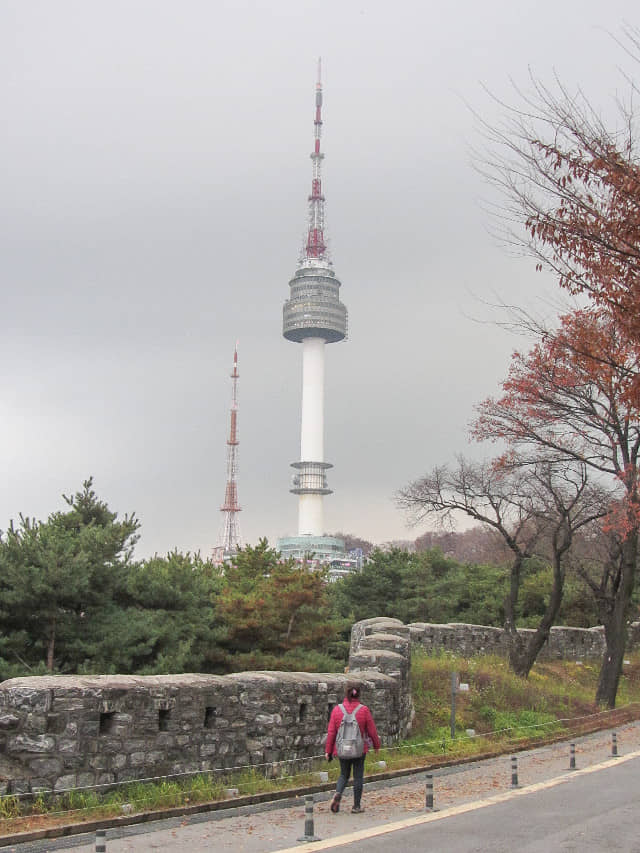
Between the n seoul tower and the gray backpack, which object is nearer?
the gray backpack

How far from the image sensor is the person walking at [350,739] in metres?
9.87

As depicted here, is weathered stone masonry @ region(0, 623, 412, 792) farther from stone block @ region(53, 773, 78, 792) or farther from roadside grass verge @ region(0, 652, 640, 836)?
roadside grass verge @ region(0, 652, 640, 836)

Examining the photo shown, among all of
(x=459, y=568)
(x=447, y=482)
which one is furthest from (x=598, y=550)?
(x=459, y=568)

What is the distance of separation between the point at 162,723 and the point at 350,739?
2.08 meters

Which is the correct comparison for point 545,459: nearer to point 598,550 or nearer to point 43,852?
point 598,550

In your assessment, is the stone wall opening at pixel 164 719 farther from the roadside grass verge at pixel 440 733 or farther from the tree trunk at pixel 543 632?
the tree trunk at pixel 543 632

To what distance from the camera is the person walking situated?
9867mm

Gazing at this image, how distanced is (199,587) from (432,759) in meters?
18.2

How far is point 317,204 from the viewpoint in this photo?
7279 inches

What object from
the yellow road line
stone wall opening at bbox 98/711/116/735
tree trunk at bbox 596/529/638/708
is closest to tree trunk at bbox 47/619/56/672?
tree trunk at bbox 596/529/638/708

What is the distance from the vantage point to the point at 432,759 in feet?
46.7

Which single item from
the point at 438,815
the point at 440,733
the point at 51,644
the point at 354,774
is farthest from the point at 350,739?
the point at 51,644

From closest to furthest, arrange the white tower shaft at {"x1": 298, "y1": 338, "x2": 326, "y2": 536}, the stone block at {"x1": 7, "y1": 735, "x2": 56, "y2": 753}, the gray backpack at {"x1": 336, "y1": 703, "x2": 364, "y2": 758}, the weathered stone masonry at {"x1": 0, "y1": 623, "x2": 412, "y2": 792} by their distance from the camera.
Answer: the stone block at {"x1": 7, "y1": 735, "x2": 56, "y2": 753} < the weathered stone masonry at {"x1": 0, "y1": 623, "x2": 412, "y2": 792} < the gray backpack at {"x1": 336, "y1": 703, "x2": 364, "y2": 758} < the white tower shaft at {"x1": 298, "y1": 338, "x2": 326, "y2": 536}

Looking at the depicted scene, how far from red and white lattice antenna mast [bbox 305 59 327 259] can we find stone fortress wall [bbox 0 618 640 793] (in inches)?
6951
